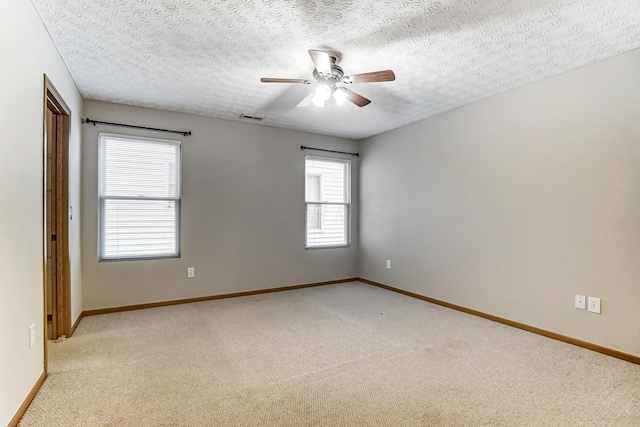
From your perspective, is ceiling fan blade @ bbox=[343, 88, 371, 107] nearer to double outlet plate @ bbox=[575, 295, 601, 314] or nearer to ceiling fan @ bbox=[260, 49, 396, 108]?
ceiling fan @ bbox=[260, 49, 396, 108]

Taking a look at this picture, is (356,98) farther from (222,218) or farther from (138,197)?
(138,197)

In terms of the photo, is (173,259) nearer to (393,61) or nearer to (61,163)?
(61,163)

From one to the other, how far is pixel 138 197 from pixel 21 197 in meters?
2.07

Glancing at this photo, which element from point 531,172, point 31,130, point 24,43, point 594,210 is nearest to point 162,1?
point 24,43

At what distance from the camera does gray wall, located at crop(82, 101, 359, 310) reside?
3707 millimetres

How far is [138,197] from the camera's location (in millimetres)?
3887

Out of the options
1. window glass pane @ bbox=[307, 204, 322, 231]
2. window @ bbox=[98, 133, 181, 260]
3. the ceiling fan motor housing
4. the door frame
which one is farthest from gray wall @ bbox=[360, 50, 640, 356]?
the door frame

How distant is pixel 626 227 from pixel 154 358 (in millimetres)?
3929

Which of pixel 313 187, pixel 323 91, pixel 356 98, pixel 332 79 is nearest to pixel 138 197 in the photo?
pixel 313 187

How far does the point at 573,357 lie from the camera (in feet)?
8.54

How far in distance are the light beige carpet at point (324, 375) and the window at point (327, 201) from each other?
1877mm

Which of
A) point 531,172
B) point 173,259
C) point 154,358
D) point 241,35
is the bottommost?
point 154,358

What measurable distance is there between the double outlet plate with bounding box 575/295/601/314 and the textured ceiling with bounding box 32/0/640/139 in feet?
6.67

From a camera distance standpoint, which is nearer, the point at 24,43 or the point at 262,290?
the point at 24,43
